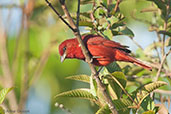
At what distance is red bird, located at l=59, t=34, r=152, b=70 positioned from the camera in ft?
11.2

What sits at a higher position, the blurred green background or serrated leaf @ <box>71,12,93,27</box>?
serrated leaf @ <box>71,12,93,27</box>

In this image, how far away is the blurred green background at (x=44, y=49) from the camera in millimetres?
5484

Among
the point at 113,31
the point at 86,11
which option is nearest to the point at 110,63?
the point at 113,31

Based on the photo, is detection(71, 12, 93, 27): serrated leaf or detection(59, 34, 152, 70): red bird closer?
detection(71, 12, 93, 27): serrated leaf

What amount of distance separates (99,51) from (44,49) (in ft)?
8.50

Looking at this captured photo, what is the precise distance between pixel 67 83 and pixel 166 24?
11.6 feet

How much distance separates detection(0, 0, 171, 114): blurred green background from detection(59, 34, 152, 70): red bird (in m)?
1.52

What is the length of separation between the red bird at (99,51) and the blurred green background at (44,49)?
1.52m

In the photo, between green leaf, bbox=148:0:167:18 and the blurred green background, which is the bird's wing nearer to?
green leaf, bbox=148:0:167:18

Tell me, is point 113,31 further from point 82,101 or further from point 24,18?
point 82,101

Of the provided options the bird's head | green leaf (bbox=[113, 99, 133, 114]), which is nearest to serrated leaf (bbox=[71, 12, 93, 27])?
the bird's head

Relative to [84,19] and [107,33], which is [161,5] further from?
[84,19]

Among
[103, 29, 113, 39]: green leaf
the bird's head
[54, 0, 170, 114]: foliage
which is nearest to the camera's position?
[54, 0, 170, 114]: foliage

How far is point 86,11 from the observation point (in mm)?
3303
